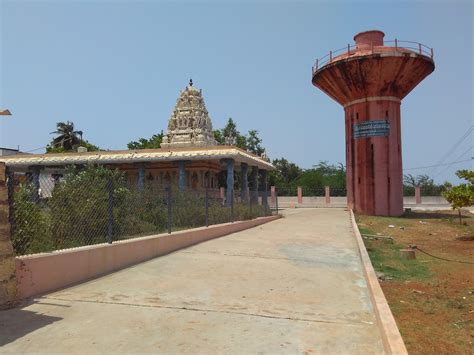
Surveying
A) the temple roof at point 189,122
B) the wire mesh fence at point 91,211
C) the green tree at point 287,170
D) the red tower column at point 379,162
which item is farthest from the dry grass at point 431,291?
the green tree at point 287,170

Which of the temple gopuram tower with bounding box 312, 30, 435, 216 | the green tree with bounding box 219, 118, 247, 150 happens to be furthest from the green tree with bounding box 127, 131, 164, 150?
the temple gopuram tower with bounding box 312, 30, 435, 216

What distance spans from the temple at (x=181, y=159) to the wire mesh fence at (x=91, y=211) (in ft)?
25.4

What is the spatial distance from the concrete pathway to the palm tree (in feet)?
164

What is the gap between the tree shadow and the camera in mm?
4591

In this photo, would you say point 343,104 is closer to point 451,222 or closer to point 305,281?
point 451,222

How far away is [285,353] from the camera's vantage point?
4.17m

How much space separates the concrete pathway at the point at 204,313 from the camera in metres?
4.38

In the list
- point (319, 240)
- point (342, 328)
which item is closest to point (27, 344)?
point (342, 328)

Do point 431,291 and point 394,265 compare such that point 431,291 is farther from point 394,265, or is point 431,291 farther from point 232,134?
point 232,134

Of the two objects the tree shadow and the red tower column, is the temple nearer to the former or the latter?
the red tower column

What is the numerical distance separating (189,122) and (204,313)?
25.3 meters

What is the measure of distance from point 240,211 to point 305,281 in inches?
417

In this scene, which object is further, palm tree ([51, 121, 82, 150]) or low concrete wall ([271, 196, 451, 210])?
palm tree ([51, 121, 82, 150])

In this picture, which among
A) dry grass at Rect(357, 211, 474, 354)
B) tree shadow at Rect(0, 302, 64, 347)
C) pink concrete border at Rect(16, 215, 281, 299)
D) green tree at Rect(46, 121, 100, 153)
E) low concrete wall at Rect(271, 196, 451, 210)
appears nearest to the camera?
tree shadow at Rect(0, 302, 64, 347)
